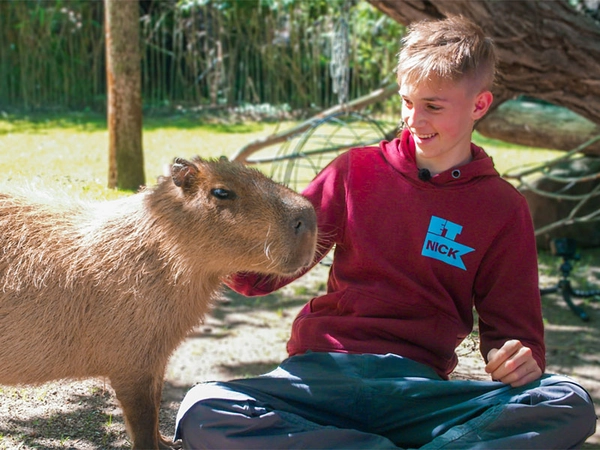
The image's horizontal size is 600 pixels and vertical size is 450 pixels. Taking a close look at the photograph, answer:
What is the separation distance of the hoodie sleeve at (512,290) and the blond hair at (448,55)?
478mm

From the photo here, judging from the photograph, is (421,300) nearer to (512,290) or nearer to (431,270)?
(431,270)

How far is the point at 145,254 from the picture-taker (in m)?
2.56

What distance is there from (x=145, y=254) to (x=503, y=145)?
30.9 feet

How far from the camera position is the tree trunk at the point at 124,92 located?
548 centimetres

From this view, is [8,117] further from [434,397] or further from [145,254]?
[434,397]

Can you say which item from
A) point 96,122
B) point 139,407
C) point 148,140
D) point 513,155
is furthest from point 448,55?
point 96,122

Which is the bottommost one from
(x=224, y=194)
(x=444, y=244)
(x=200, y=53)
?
(x=444, y=244)

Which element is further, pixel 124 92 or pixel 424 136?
pixel 124 92

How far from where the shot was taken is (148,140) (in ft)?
32.3

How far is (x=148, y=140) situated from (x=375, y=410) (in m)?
8.15

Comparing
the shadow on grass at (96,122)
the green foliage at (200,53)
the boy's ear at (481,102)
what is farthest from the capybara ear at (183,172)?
the green foliage at (200,53)

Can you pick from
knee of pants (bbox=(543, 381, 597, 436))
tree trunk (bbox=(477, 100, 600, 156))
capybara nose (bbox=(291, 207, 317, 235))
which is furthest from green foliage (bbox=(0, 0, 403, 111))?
knee of pants (bbox=(543, 381, 597, 436))

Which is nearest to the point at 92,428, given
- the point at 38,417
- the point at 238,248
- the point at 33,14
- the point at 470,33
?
the point at 38,417

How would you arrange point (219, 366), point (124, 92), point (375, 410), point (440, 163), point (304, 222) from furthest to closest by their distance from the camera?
point (124, 92) < point (219, 366) < point (440, 163) < point (304, 222) < point (375, 410)
